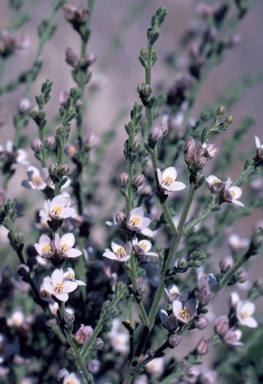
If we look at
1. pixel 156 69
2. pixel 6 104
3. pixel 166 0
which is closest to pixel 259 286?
pixel 6 104

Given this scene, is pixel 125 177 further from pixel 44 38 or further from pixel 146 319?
→ pixel 44 38

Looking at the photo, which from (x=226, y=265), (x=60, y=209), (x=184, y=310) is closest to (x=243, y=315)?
(x=226, y=265)

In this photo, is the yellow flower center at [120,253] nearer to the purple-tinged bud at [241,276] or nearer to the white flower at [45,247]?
the white flower at [45,247]

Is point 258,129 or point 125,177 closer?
point 125,177

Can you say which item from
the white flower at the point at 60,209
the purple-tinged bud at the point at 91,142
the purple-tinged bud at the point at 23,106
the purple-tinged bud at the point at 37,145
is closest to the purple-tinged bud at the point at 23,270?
the white flower at the point at 60,209

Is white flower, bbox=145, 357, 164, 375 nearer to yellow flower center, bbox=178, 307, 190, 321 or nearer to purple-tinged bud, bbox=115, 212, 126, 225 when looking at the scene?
yellow flower center, bbox=178, 307, 190, 321

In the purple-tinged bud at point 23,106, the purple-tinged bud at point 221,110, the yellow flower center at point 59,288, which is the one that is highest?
the purple-tinged bud at point 23,106

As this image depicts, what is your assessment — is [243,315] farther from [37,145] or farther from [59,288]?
[37,145]
